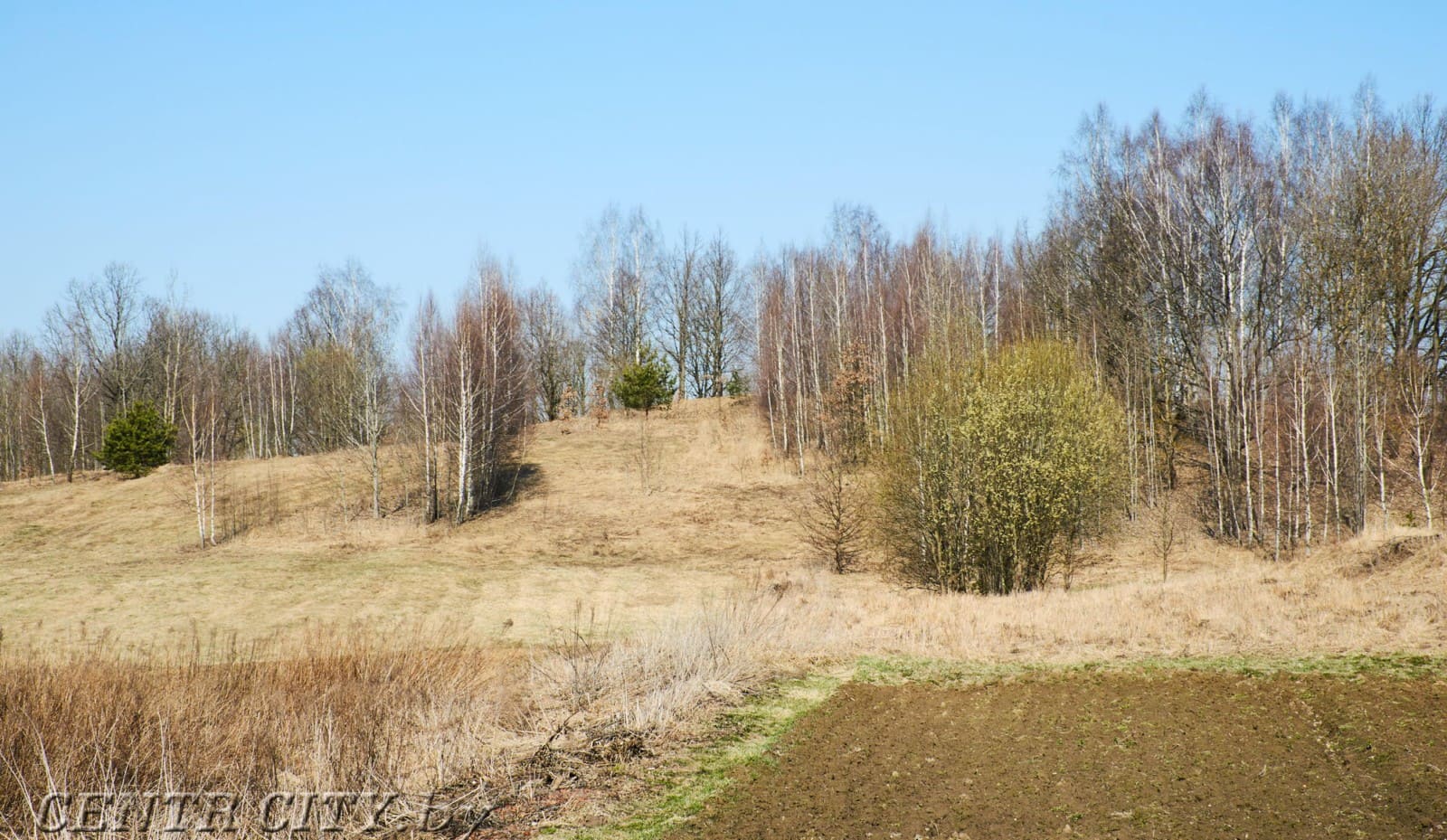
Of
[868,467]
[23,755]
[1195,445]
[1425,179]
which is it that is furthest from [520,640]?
[1195,445]

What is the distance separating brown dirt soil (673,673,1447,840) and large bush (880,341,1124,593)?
10.2m

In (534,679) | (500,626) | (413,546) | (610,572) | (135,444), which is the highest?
(135,444)

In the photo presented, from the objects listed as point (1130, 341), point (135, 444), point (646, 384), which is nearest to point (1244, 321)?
point (1130, 341)

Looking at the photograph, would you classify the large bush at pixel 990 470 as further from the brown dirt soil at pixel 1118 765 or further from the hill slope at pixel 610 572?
the brown dirt soil at pixel 1118 765

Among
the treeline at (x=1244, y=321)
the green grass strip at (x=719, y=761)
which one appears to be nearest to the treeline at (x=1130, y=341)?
the treeline at (x=1244, y=321)

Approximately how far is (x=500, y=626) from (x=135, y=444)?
32.4 metres

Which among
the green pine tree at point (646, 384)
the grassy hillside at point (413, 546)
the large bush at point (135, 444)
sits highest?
the green pine tree at point (646, 384)

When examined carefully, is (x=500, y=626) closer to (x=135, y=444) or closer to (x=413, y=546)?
(x=413, y=546)

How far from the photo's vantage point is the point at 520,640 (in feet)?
64.2

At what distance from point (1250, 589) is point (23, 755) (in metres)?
17.5

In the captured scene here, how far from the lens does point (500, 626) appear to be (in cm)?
2164

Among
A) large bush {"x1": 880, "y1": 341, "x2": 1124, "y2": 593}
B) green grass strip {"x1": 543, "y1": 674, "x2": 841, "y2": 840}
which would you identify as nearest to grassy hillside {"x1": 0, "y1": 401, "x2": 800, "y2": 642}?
green grass strip {"x1": 543, "y1": 674, "x2": 841, "y2": 840}

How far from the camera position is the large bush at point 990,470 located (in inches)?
843

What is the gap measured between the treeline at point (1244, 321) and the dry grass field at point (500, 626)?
472cm
